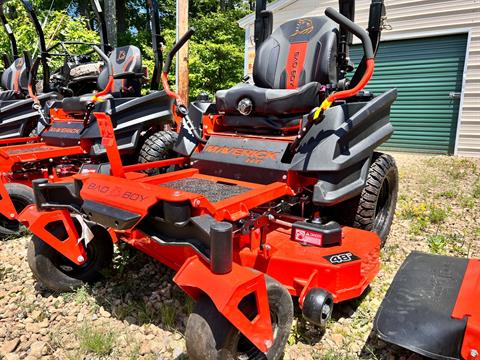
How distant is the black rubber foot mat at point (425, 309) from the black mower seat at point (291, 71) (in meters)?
1.32

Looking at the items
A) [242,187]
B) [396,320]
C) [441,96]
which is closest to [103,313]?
[242,187]

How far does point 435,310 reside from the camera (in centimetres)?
180

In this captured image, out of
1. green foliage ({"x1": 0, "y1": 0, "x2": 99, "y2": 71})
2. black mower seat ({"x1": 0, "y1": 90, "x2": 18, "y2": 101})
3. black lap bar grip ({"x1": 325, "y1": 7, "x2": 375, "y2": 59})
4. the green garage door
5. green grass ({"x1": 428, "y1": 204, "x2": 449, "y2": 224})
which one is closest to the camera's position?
black lap bar grip ({"x1": 325, "y1": 7, "x2": 375, "y2": 59})

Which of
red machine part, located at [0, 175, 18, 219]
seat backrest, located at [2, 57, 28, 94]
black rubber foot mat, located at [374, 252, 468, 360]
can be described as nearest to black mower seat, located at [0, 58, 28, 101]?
seat backrest, located at [2, 57, 28, 94]

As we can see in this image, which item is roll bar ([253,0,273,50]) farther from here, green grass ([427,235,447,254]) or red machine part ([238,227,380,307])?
green grass ([427,235,447,254])

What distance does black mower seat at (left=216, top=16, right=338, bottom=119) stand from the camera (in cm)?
286

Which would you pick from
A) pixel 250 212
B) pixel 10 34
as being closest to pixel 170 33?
pixel 10 34

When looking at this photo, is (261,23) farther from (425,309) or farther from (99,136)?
(425,309)

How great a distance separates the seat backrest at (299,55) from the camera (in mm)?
3076

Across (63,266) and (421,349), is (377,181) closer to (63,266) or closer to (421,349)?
(421,349)

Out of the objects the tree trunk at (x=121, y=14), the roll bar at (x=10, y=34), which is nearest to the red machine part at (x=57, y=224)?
the roll bar at (x=10, y=34)

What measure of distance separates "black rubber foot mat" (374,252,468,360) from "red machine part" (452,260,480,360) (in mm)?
42

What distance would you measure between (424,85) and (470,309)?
719 cm

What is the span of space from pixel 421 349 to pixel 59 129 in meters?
4.39
